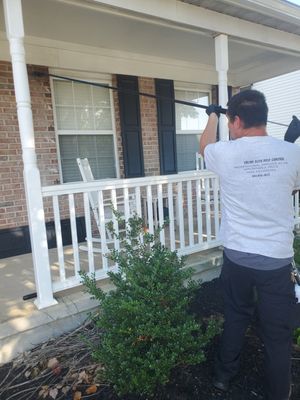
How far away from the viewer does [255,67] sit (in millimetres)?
5977

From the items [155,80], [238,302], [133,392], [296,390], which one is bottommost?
[296,390]

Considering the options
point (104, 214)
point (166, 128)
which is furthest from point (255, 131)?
point (166, 128)

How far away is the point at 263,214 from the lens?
1.64 metres

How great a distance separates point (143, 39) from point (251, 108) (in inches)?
129

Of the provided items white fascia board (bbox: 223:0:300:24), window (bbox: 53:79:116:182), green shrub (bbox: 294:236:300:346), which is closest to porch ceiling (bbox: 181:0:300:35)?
white fascia board (bbox: 223:0:300:24)

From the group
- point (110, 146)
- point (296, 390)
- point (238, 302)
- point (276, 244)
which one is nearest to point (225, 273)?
point (238, 302)

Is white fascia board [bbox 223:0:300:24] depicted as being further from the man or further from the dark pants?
the dark pants

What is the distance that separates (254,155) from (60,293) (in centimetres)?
211

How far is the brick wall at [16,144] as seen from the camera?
13.5 ft

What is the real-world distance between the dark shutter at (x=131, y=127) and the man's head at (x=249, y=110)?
3501 millimetres

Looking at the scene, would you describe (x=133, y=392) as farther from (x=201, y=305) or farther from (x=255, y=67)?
(x=255, y=67)

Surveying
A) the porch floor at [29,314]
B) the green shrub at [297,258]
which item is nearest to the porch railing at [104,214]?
the porch floor at [29,314]

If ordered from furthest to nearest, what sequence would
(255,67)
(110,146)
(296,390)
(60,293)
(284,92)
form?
1. (284,92)
2. (255,67)
3. (110,146)
4. (60,293)
5. (296,390)

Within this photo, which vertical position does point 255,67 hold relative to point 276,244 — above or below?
above
